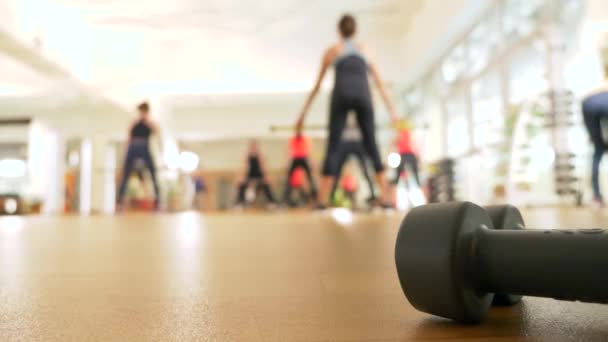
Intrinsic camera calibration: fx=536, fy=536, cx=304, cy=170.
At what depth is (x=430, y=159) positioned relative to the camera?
39.7 feet

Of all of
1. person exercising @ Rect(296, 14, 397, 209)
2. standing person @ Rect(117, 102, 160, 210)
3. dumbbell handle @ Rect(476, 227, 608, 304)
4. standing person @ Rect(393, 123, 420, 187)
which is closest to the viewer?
dumbbell handle @ Rect(476, 227, 608, 304)

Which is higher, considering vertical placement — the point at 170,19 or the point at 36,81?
the point at 170,19

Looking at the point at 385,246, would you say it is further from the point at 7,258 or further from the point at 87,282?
the point at 7,258

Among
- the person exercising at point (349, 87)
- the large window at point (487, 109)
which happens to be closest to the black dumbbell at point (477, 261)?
the person exercising at point (349, 87)

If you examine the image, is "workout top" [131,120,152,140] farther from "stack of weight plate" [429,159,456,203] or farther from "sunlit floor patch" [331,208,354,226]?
Answer: "stack of weight plate" [429,159,456,203]

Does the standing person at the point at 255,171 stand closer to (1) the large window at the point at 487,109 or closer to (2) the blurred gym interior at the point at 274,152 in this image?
(2) the blurred gym interior at the point at 274,152

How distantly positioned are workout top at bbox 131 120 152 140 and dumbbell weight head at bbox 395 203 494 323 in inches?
245

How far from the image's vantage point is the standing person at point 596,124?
3.98m

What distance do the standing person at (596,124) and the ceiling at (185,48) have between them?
4537 millimetres

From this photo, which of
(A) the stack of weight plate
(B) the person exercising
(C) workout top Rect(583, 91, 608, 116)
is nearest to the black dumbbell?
(B) the person exercising

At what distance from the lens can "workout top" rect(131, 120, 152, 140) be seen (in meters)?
6.25

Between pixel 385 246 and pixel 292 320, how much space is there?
75 centimetres

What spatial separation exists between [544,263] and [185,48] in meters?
11.8

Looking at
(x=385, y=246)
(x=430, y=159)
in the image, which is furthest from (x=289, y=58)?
(x=385, y=246)
